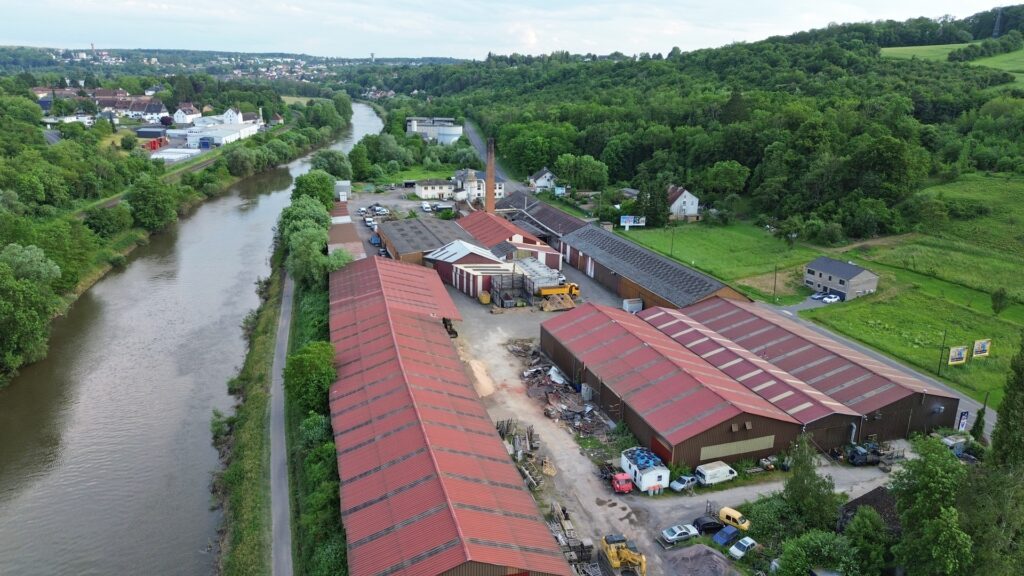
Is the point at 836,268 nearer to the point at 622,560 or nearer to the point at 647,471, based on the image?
the point at 647,471

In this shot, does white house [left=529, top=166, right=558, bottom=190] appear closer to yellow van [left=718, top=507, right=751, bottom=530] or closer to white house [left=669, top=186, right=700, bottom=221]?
white house [left=669, top=186, right=700, bottom=221]

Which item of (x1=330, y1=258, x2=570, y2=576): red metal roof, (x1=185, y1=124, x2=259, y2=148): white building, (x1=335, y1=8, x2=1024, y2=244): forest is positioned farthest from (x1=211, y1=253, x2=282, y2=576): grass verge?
(x1=185, y1=124, x2=259, y2=148): white building

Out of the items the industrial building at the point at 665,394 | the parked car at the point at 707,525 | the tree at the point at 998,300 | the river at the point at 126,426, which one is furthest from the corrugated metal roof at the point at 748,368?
the river at the point at 126,426

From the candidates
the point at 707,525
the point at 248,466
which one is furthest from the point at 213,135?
the point at 707,525

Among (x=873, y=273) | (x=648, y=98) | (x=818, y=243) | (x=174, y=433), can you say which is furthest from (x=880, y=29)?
(x=174, y=433)

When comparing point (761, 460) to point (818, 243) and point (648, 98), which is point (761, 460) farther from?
point (648, 98)
